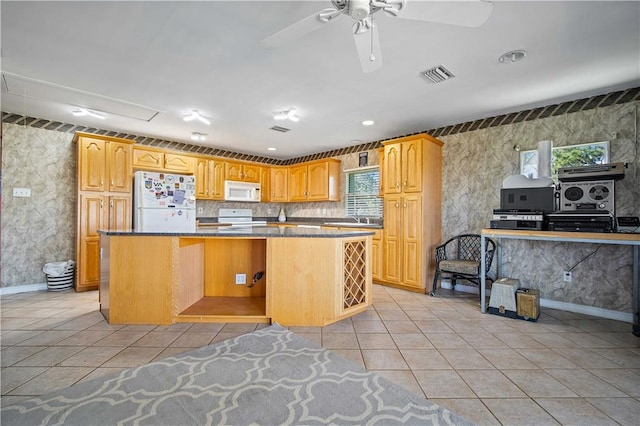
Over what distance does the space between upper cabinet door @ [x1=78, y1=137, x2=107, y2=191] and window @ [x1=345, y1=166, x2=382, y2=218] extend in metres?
4.03

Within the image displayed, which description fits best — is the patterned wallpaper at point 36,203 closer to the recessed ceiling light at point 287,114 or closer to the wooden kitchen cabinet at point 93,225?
the wooden kitchen cabinet at point 93,225

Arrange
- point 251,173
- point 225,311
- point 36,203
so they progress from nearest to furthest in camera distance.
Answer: point 225,311 → point 36,203 → point 251,173

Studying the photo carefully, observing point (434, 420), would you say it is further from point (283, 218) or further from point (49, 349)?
point (283, 218)

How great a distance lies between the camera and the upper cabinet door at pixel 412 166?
4062mm

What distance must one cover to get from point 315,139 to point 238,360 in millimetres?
3904

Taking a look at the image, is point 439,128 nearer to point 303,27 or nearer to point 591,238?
point 591,238

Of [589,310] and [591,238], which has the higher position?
[591,238]

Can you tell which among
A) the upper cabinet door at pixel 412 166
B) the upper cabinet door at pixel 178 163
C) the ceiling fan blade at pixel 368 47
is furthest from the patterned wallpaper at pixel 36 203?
the upper cabinet door at pixel 412 166

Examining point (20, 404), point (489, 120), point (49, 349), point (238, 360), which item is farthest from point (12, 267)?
point (489, 120)

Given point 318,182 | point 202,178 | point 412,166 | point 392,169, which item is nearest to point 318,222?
point 318,182

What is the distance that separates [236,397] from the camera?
1.63 metres

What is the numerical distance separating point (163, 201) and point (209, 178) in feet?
3.58

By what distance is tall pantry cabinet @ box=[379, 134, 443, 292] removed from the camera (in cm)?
404

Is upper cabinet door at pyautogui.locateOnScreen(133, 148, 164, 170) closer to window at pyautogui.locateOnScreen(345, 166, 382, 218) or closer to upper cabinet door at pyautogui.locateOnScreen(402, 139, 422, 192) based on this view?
window at pyautogui.locateOnScreen(345, 166, 382, 218)
